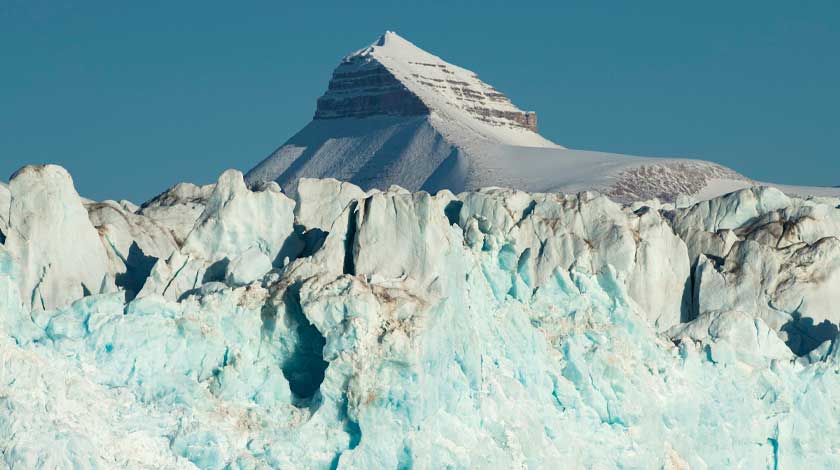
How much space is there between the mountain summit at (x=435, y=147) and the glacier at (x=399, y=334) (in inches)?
3110

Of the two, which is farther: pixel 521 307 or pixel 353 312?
pixel 521 307

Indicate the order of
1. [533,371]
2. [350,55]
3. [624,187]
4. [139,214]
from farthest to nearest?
1. [350,55]
2. [624,187]
3. [139,214]
4. [533,371]

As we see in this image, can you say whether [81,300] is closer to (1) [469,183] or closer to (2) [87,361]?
(2) [87,361]

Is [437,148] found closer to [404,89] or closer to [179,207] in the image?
[404,89]

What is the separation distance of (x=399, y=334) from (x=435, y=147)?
11515 centimetres

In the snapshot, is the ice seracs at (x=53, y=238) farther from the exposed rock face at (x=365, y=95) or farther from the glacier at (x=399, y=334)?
the exposed rock face at (x=365, y=95)

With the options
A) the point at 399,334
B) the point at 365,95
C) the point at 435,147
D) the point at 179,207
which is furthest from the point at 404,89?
the point at 399,334

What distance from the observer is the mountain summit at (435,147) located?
129 m

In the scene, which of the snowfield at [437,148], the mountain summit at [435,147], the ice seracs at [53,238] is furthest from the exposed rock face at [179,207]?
the mountain summit at [435,147]

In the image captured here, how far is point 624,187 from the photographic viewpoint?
123438 millimetres

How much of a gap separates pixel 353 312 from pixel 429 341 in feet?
4.50

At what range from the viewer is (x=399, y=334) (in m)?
31.0

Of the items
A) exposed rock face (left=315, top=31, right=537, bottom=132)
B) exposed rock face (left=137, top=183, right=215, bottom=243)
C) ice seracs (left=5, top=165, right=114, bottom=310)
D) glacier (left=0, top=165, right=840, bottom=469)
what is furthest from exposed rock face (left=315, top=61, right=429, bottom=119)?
ice seracs (left=5, top=165, right=114, bottom=310)

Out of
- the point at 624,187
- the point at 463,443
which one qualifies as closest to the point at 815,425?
the point at 463,443
